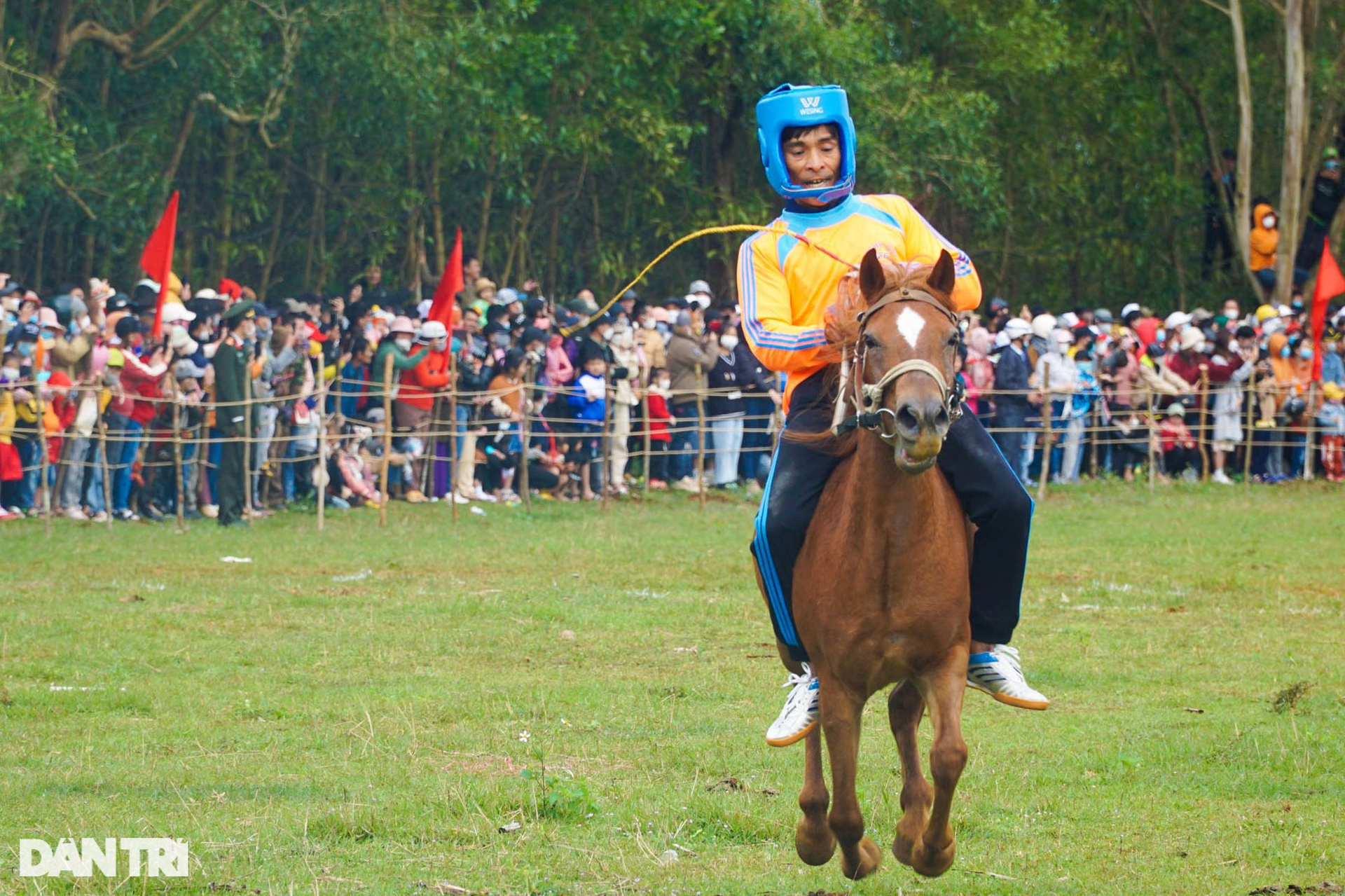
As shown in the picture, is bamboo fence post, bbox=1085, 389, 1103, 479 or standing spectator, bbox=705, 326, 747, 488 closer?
standing spectator, bbox=705, 326, 747, 488

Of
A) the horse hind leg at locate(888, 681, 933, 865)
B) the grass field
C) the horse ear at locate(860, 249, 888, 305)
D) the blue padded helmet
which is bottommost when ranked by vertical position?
the grass field

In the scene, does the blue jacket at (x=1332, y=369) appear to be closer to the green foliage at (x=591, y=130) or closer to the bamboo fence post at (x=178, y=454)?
the green foliage at (x=591, y=130)

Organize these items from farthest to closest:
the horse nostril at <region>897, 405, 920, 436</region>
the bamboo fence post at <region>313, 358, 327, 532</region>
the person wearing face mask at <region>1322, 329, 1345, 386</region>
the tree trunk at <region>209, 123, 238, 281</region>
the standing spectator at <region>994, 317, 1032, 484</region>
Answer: the tree trunk at <region>209, 123, 238, 281</region>
the person wearing face mask at <region>1322, 329, 1345, 386</region>
the standing spectator at <region>994, 317, 1032, 484</region>
the bamboo fence post at <region>313, 358, 327, 532</region>
the horse nostril at <region>897, 405, 920, 436</region>

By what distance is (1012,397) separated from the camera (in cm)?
2181

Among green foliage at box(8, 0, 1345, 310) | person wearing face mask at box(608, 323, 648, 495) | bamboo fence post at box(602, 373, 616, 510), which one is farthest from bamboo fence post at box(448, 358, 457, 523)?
green foliage at box(8, 0, 1345, 310)

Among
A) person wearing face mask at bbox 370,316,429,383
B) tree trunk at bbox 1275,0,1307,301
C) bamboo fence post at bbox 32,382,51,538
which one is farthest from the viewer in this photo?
tree trunk at bbox 1275,0,1307,301

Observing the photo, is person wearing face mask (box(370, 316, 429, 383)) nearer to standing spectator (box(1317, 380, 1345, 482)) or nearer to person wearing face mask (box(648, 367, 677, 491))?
person wearing face mask (box(648, 367, 677, 491))

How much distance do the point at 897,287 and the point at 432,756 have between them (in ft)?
11.8

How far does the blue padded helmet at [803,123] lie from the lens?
6.44m

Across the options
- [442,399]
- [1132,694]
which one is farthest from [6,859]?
[442,399]

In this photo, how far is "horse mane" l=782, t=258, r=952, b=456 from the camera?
561 cm

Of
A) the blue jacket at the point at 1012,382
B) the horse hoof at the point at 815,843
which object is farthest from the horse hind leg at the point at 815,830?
the blue jacket at the point at 1012,382

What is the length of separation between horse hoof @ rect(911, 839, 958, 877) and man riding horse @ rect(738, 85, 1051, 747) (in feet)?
2.04

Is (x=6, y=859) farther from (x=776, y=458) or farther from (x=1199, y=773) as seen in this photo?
Answer: (x=1199, y=773)
